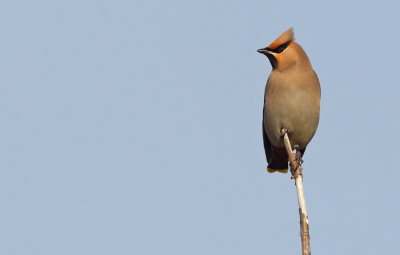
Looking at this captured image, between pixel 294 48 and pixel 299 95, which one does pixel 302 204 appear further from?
pixel 294 48

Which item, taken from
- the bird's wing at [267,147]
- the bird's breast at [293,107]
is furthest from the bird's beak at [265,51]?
the bird's wing at [267,147]

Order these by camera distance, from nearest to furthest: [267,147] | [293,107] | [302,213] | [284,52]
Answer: [302,213]
[293,107]
[284,52]
[267,147]

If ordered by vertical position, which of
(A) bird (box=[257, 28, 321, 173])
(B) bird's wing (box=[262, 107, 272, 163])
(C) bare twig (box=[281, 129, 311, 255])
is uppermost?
(A) bird (box=[257, 28, 321, 173])

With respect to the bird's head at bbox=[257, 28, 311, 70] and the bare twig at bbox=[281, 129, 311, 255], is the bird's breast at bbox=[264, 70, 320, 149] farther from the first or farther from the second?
the bare twig at bbox=[281, 129, 311, 255]

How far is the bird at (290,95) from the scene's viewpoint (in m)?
6.89

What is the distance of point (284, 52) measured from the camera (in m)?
7.15

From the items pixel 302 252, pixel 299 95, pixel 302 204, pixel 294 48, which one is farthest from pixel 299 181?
pixel 294 48

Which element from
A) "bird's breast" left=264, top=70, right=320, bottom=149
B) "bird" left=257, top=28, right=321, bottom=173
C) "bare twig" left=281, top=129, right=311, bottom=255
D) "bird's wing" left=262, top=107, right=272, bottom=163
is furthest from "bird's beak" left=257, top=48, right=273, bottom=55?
"bare twig" left=281, top=129, right=311, bottom=255

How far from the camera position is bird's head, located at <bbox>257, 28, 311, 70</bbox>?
7094 mm

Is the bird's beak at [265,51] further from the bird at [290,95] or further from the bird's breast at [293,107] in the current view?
the bird's breast at [293,107]

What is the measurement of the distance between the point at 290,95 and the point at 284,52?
1.68 ft

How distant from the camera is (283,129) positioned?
276 inches

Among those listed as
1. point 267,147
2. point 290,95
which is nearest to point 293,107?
point 290,95

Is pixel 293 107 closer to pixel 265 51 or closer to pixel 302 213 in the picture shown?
pixel 265 51
